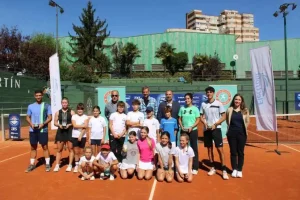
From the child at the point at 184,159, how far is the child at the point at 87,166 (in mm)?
1841

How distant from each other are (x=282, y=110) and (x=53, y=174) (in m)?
23.4

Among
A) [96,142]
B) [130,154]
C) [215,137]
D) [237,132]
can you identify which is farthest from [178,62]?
[130,154]

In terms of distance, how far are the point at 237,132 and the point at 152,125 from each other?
190 centimetres

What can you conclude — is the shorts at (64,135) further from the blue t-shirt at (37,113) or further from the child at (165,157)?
the child at (165,157)

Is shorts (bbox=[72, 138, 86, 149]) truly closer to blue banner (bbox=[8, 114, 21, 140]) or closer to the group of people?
the group of people

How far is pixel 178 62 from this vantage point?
1668 inches

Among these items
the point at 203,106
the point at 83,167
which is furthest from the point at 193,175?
the point at 83,167

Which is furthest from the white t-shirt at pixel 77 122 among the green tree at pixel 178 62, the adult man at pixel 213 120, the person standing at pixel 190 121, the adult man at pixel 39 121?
the green tree at pixel 178 62

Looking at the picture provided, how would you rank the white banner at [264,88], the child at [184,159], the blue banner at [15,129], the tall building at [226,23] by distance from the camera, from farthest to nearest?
the tall building at [226,23] < the blue banner at [15,129] < the white banner at [264,88] < the child at [184,159]

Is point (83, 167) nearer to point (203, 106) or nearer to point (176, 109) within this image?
point (176, 109)

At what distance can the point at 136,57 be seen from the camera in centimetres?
4491

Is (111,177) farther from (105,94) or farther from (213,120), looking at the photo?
(105,94)

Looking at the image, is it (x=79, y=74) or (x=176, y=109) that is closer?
(x=176, y=109)

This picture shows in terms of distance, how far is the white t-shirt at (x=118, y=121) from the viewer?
6.75 meters
